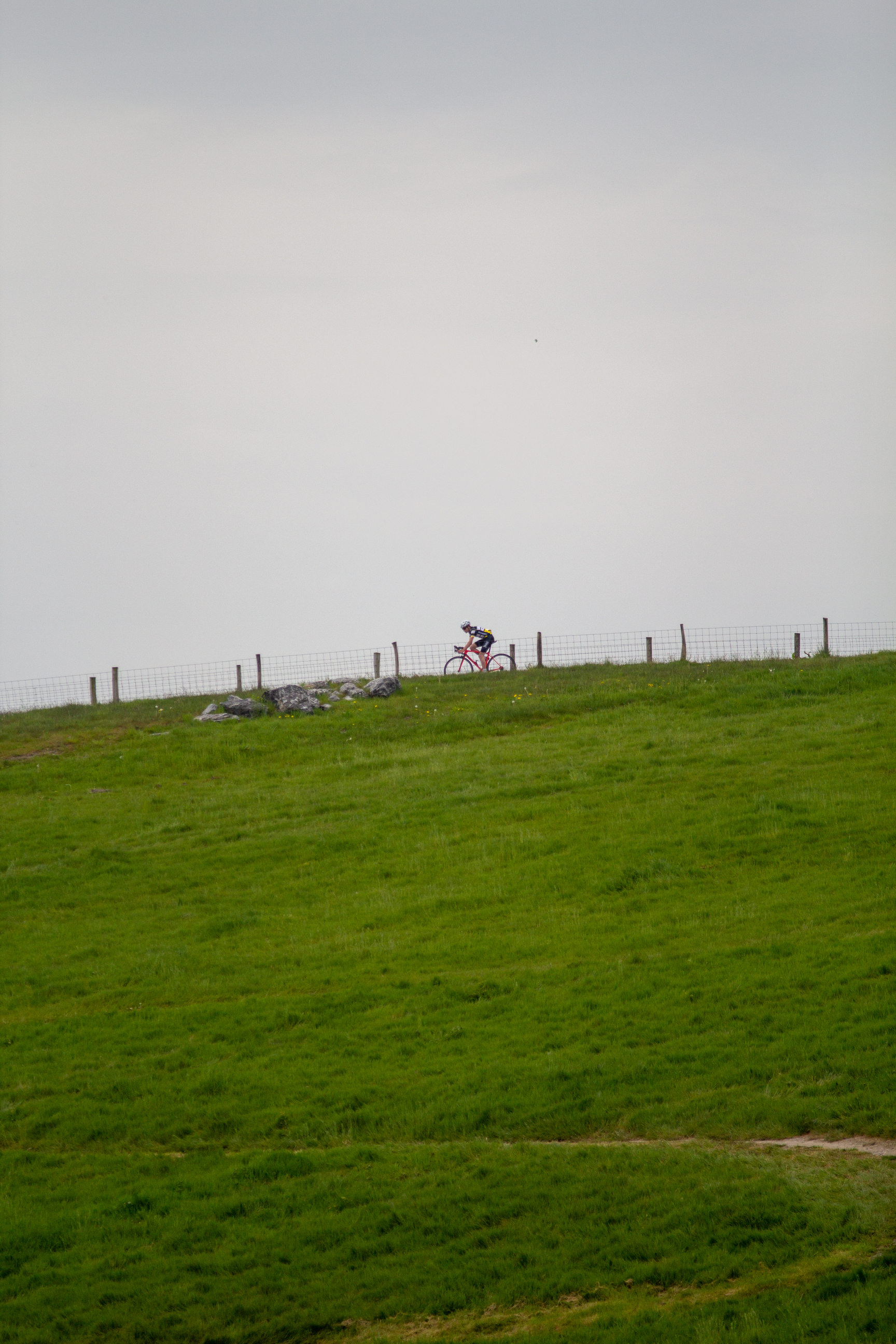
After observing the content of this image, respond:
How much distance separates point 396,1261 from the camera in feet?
32.6

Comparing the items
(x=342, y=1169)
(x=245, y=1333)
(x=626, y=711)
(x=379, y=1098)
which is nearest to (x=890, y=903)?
(x=379, y=1098)

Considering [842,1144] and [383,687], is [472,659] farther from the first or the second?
[842,1144]

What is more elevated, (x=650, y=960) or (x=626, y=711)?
(x=626, y=711)

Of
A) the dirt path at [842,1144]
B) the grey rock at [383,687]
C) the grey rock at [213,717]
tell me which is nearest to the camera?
the dirt path at [842,1144]

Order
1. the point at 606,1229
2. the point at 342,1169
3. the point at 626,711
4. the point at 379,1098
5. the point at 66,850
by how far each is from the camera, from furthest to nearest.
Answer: the point at 626,711, the point at 66,850, the point at 379,1098, the point at 342,1169, the point at 606,1229

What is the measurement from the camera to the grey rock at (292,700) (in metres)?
40.6

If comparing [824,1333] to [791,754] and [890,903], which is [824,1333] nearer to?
[890,903]

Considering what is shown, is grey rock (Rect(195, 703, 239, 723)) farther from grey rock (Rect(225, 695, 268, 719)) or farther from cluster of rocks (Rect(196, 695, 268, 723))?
grey rock (Rect(225, 695, 268, 719))

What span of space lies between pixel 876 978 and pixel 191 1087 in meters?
9.20

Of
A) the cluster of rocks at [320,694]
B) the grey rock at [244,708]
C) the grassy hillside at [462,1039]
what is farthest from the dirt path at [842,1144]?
the grey rock at [244,708]

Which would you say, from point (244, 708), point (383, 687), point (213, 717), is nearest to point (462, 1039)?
point (244, 708)

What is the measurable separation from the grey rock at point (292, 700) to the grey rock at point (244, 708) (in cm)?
63

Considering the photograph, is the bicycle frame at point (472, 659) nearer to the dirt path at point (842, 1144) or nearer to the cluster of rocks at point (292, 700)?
the cluster of rocks at point (292, 700)

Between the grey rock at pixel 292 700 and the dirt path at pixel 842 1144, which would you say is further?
the grey rock at pixel 292 700
